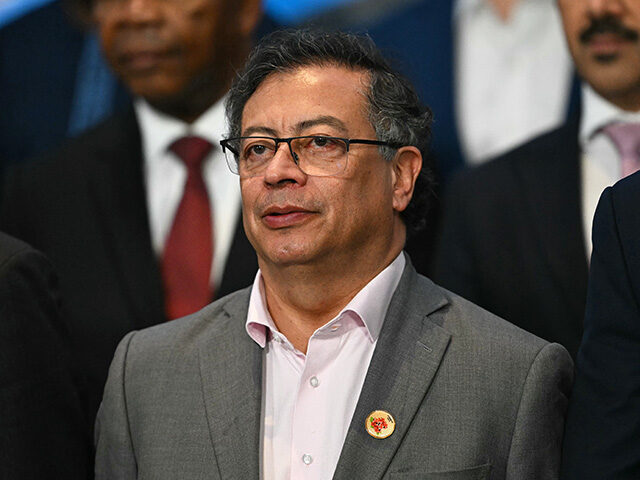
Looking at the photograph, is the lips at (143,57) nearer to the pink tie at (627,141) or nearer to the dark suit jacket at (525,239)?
the dark suit jacket at (525,239)

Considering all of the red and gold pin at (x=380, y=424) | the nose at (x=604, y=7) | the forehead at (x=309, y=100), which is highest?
the nose at (x=604, y=7)

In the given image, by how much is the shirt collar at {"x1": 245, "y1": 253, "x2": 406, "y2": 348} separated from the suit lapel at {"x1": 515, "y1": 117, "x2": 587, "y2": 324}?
0.83 m

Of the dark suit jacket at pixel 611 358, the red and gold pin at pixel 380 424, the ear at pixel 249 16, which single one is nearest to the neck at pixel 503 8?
the ear at pixel 249 16

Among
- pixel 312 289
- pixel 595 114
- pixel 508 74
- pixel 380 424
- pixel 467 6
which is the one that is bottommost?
pixel 380 424

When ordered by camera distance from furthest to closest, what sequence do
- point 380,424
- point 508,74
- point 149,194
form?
point 149,194 → point 508,74 → point 380,424

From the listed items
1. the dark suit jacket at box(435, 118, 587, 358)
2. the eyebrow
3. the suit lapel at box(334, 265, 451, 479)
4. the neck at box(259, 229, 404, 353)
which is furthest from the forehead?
the dark suit jacket at box(435, 118, 587, 358)

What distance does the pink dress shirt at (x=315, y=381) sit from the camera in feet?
6.97

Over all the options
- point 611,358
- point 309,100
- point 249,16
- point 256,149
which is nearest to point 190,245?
point 249,16

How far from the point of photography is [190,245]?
10.9ft

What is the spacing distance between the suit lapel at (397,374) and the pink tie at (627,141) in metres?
0.99

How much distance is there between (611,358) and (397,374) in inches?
17.1

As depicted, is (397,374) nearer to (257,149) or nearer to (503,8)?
(257,149)

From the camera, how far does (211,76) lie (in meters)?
3.41

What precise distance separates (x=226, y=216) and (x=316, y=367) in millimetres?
1216
